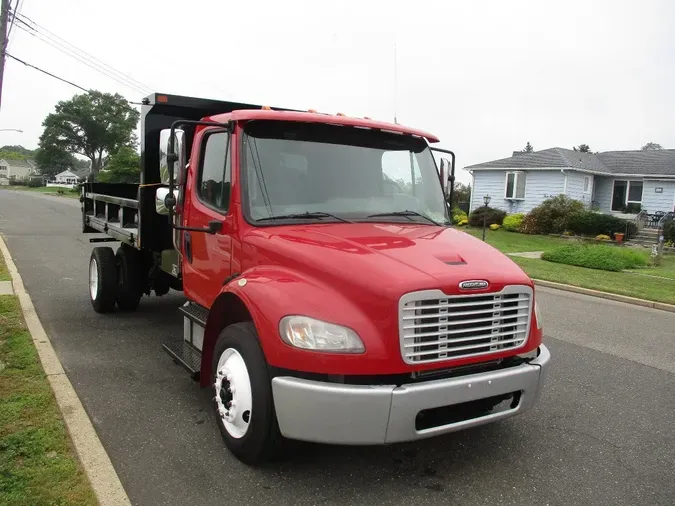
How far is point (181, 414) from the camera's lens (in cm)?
438

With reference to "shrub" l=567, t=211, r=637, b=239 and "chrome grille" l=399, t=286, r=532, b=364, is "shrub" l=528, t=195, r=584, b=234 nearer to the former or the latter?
"shrub" l=567, t=211, r=637, b=239

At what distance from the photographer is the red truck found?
3053 millimetres

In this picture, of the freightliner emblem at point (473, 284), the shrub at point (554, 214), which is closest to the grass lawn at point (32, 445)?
the freightliner emblem at point (473, 284)

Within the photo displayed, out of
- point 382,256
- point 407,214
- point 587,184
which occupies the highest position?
point 587,184

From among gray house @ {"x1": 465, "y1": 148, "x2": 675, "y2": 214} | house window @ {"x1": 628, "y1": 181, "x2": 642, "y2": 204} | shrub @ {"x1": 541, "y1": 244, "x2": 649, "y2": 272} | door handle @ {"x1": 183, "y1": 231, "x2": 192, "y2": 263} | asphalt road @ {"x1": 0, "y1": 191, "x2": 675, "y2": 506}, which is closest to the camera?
asphalt road @ {"x1": 0, "y1": 191, "x2": 675, "y2": 506}

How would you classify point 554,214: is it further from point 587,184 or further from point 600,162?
point 600,162

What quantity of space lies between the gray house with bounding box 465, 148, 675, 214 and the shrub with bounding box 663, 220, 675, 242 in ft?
17.6

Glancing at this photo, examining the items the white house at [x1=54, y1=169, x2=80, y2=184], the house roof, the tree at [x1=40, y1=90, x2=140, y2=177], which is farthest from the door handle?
the white house at [x1=54, y1=169, x2=80, y2=184]

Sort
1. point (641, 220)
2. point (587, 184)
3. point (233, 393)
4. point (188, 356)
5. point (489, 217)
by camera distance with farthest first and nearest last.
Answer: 1. point (587, 184)
2. point (489, 217)
3. point (641, 220)
4. point (188, 356)
5. point (233, 393)

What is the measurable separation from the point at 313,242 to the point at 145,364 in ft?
9.52

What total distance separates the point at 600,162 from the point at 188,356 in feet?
111

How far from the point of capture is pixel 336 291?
3.21m

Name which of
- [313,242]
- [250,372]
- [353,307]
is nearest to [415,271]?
[353,307]

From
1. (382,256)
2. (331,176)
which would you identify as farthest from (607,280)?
(382,256)
